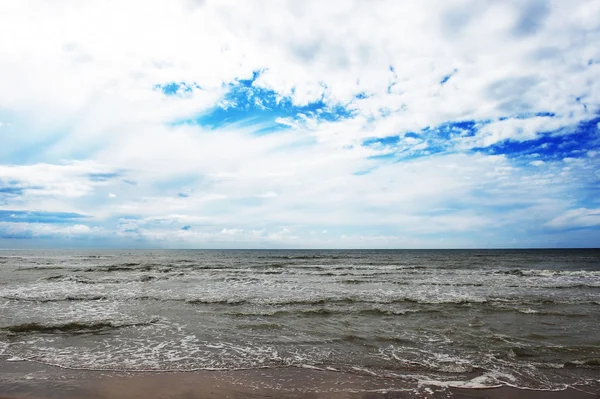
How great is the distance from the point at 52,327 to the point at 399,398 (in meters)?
11.6

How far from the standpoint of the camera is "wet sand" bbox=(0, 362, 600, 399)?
6523mm

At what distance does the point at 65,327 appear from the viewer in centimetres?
1171

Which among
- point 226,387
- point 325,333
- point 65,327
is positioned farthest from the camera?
point 65,327

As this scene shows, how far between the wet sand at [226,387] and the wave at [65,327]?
12.4ft

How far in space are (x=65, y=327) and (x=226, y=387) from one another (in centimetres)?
818

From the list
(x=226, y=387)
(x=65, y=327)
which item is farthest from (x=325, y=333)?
(x=65, y=327)

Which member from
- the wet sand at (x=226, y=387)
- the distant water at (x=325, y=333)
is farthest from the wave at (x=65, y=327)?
the wet sand at (x=226, y=387)

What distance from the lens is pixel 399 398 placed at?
6.40 metres

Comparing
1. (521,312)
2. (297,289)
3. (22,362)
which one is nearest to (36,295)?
(22,362)

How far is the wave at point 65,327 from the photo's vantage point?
36.9 ft

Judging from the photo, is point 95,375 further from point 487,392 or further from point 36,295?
point 36,295

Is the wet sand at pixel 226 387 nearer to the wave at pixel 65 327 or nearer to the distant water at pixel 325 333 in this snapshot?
the distant water at pixel 325 333

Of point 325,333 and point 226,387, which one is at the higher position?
point 226,387

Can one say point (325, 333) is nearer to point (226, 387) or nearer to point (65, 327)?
point (226, 387)
